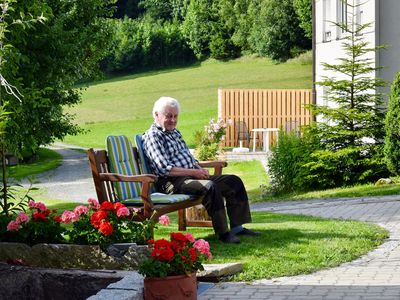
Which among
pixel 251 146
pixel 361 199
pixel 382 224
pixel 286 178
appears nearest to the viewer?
pixel 382 224

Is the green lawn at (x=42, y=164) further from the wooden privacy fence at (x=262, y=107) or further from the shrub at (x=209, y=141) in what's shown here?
the shrub at (x=209, y=141)

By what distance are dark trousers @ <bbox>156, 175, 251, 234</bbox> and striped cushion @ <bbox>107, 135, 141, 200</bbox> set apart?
34 centimetres

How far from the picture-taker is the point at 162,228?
1023 centimetres

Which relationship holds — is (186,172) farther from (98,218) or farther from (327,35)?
(327,35)

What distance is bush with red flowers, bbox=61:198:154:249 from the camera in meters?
6.64

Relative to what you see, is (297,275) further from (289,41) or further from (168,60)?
(168,60)

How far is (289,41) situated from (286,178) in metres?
48.2

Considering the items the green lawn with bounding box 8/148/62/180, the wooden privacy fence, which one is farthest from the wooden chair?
the wooden privacy fence

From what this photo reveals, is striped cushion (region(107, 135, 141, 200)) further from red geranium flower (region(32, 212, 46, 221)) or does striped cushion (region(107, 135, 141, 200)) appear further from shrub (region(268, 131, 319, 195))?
shrub (region(268, 131, 319, 195))

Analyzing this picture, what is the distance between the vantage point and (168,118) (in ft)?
28.7

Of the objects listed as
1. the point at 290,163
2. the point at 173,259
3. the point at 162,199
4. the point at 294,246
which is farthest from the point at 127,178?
the point at 290,163

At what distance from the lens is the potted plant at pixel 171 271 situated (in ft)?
18.5

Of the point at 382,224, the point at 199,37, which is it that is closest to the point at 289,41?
the point at 199,37

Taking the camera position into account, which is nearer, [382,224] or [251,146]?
[382,224]
